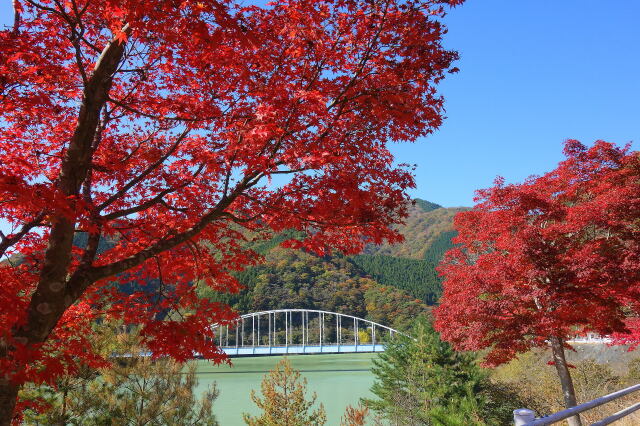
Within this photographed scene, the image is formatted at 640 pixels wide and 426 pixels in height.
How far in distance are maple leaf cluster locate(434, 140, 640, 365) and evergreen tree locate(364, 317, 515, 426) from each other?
18.0 ft

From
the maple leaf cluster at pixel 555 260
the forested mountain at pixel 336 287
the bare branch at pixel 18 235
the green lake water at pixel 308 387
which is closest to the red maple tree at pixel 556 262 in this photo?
the maple leaf cluster at pixel 555 260

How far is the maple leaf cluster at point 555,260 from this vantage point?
6.88 metres

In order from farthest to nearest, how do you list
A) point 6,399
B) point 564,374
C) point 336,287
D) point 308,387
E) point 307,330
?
1. point 336,287
2. point 307,330
3. point 308,387
4. point 564,374
5. point 6,399

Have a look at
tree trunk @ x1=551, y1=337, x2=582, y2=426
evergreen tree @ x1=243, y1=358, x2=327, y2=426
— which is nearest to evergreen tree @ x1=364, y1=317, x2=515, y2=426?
evergreen tree @ x1=243, y1=358, x2=327, y2=426

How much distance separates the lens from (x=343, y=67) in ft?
11.0

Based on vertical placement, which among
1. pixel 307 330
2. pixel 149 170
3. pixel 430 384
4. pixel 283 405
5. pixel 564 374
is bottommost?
pixel 283 405

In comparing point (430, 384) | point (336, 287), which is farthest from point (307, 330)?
point (430, 384)

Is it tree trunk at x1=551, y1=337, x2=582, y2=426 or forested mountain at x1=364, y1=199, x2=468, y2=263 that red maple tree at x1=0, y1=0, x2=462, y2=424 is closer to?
tree trunk at x1=551, y1=337, x2=582, y2=426

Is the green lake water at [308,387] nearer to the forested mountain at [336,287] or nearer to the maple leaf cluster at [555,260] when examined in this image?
the forested mountain at [336,287]

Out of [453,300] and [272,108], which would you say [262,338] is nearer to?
[453,300]

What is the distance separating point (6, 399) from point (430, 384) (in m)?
14.1

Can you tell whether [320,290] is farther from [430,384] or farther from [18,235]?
[18,235]

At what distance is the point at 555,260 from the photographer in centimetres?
697

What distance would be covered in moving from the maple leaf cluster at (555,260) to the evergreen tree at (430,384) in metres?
5.47
